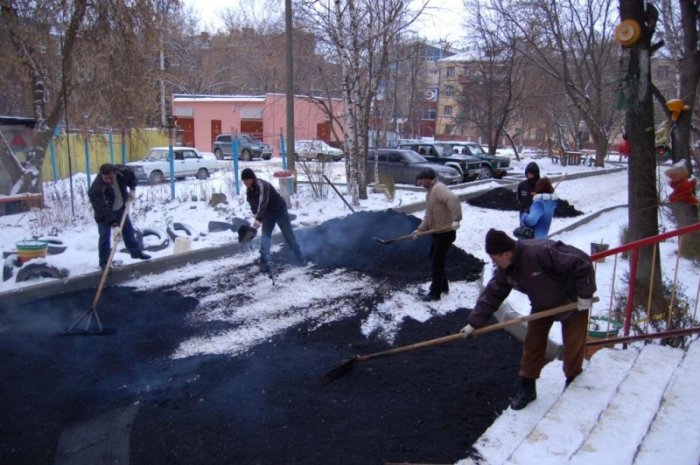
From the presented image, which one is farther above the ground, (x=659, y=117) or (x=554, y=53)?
(x=554, y=53)

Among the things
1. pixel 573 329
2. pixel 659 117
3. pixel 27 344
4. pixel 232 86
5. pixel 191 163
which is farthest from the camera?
pixel 232 86

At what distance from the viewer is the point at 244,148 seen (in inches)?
1161

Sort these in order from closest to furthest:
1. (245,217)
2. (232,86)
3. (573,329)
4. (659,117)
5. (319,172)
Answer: (573,329) < (245,217) < (319,172) < (659,117) < (232,86)

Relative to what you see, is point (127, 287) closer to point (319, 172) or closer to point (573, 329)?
point (573, 329)

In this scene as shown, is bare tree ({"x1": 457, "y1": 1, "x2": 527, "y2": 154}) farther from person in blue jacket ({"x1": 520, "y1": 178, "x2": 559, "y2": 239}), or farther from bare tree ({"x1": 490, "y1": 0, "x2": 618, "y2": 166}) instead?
person in blue jacket ({"x1": 520, "y1": 178, "x2": 559, "y2": 239})

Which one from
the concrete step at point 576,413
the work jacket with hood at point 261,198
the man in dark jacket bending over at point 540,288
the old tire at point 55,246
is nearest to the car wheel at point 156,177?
the old tire at point 55,246

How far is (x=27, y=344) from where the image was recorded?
5102mm

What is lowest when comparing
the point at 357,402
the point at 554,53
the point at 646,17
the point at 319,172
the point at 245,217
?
the point at 357,402

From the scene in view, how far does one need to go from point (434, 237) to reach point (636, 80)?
8.41 feet

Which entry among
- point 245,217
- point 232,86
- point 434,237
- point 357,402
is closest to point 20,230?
point 245,217

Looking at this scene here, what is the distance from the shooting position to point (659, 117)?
24.8 m

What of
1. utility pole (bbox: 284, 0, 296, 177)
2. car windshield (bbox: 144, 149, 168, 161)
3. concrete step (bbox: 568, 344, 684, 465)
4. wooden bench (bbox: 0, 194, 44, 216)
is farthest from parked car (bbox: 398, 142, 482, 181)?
concrete step (bbox: 568, 344, 684, 465)

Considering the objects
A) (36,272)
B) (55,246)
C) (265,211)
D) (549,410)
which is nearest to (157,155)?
(55,246)

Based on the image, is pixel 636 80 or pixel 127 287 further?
pixel 127 287
